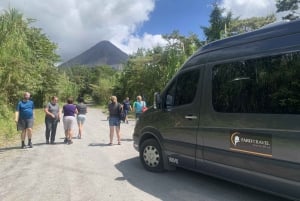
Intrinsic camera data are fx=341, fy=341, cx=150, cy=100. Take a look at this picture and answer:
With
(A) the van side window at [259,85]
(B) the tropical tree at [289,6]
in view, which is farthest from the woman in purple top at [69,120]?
(B) the tropical tree at [289,6]

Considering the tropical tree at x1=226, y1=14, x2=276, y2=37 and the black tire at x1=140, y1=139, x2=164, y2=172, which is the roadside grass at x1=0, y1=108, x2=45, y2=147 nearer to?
the black tire at x1=140, y1=139, x2=164, y2=172

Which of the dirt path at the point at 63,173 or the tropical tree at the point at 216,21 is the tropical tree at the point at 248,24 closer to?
the tropical tree at the point at 216,21

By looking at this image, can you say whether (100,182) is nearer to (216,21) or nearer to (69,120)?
(69,120)


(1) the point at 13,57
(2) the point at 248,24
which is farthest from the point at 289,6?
(1) the point at 13,57

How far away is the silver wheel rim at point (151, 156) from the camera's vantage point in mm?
7613

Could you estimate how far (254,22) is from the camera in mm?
47094

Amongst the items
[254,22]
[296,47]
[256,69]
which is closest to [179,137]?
[256,69]

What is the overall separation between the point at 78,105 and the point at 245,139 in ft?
32.5

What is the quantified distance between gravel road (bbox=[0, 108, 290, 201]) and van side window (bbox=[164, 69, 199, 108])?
5.38 feet

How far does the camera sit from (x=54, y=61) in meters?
55.2

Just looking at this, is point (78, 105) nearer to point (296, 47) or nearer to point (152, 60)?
point (296, 47)

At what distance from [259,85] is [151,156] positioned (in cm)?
334

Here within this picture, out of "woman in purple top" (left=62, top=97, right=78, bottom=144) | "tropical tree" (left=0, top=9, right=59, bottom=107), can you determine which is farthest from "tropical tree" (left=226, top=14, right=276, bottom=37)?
"woman in purple top" (left=62, top=97, right=78, bottom=144)

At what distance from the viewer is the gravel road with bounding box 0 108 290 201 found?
6.02 metres
